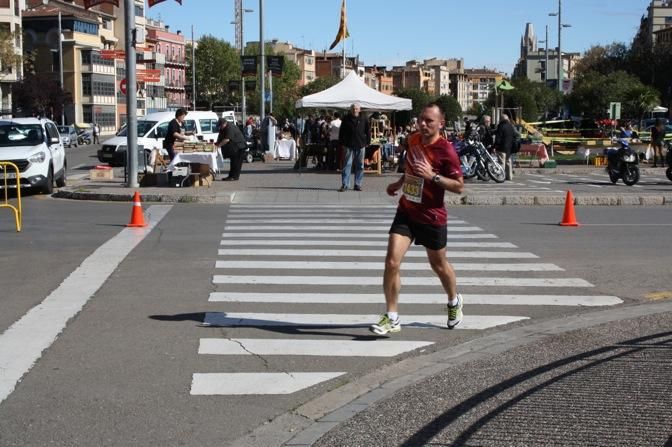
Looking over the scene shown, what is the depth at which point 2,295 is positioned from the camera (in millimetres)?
10203

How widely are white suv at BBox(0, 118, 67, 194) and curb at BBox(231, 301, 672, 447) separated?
621 inches

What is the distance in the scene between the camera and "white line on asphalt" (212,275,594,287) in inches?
433

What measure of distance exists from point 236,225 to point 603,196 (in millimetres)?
8922

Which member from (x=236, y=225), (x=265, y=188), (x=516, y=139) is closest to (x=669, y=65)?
(x=516, y=139)

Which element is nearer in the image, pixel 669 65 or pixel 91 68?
pixel 669 65

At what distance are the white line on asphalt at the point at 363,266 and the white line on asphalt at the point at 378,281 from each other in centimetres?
62

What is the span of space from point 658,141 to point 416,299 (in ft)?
88.9

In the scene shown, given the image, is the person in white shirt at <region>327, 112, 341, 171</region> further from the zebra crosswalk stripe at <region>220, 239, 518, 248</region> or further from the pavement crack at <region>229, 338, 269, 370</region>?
the pavement crack at <region>229, 338, 269, 370</region>

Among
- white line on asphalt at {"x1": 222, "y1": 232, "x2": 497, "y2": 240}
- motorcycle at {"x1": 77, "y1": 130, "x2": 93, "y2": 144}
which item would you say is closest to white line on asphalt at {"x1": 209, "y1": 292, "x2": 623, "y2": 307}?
white line on asphalt at {"x1": 222, "y1": 232, "x2": 497, "y2": 240}

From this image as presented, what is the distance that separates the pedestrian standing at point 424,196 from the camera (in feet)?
26.6

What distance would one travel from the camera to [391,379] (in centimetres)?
714

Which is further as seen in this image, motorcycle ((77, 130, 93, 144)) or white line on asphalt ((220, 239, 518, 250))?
motorcycle ((77, 130, 93, 144))

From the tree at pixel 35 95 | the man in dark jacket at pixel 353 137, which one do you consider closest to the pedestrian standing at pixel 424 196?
the man in dark jacket at pixel 353 137

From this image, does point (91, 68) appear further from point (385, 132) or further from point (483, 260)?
point (483, 260)
